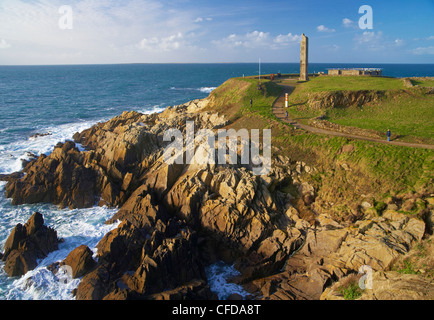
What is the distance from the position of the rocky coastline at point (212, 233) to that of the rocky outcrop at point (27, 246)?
0.07m

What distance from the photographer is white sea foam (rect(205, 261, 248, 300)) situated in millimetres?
17562

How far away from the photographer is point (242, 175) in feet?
78.1

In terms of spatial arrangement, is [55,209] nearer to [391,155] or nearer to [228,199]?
[228,199]

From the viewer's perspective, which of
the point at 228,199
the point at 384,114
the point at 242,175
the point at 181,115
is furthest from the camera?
the point at 181,115

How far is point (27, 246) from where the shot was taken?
19797 millimetres

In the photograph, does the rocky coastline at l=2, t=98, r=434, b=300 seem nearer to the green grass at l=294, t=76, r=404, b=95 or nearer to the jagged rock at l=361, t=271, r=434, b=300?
the jagged rock at l=361, t=271, r=434, b=300

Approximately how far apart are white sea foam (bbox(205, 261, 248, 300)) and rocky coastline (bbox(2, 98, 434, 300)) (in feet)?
1.32

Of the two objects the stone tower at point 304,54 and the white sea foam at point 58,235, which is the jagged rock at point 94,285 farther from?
the stone tower at point 304,54

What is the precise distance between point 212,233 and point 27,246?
12.2 metres

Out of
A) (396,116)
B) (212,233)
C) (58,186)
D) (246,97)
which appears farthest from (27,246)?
(396,116)

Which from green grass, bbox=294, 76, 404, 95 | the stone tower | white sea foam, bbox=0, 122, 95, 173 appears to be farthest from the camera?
the stone tower

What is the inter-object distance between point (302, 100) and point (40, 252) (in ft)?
102

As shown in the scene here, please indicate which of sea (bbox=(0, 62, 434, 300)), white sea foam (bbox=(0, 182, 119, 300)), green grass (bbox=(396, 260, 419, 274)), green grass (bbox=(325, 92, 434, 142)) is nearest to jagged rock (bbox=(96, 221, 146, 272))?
white sea foam (bbox=(0, 182, 119, 300))
